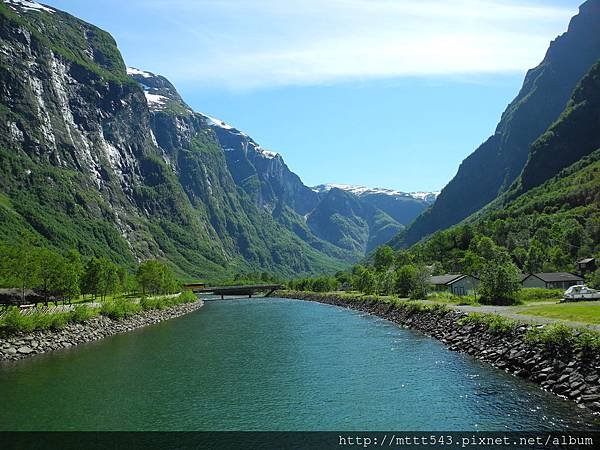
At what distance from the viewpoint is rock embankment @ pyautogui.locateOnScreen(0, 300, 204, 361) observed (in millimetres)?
55406

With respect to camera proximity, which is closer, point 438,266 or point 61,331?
point 61,331

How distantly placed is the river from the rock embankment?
3.16 meters

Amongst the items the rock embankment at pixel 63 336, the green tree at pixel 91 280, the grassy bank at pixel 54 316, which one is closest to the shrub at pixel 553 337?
the rock embankment at pixel 63 336

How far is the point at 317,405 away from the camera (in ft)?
115

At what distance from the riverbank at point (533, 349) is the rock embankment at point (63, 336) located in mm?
51305

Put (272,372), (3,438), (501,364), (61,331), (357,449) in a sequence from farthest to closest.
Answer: (61,331), (272,372), (501,364), (3,438), (357,449)

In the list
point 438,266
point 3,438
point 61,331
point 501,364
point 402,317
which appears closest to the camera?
point 3,438

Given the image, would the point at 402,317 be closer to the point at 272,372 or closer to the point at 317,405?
the point at 272,372

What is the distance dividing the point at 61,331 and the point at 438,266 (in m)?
143

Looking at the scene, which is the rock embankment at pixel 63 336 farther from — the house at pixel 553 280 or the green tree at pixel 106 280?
the house at pixel 553 280

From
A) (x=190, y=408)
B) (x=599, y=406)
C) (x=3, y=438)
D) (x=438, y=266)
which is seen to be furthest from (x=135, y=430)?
(x=438, y=266)

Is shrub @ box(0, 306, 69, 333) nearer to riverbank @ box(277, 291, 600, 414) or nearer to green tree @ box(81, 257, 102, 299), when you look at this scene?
green tree @ box(81, 257, 102, 299)

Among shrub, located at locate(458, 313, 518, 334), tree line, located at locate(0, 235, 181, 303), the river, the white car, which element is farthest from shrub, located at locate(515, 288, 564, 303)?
tree line, located at locate(0, 235, 181, 303)

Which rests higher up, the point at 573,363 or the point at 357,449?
the point at 573,363
